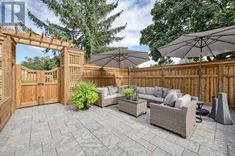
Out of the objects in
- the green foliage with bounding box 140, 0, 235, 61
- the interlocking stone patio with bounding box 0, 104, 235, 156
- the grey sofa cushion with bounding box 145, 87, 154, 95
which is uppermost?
the green foliage with bounding box 140, 0, 235, 61

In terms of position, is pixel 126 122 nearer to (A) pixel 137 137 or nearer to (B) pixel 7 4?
(A) pixel 137 137

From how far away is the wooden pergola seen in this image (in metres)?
3.99

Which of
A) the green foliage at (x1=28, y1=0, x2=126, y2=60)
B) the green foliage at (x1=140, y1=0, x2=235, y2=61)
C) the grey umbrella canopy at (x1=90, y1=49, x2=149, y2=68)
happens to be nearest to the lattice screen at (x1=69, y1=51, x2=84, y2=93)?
the grey umbrella canopy at (x1=90, y1=49, x2=149, y2=68)

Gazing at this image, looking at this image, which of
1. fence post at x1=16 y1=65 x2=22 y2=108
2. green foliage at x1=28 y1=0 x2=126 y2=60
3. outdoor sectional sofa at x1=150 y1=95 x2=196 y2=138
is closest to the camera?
outdoor sectional sofa at x1=150 y1=95 x2=196 y2=138

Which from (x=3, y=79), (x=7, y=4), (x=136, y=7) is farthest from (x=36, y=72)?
(x=136, y=7)

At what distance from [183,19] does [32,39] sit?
8066mm

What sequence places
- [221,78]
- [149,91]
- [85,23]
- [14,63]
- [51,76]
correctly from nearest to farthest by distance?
1. [221,78]
2. [14,63]
3. [149,91]
4. [51,76]
5. [85,23]

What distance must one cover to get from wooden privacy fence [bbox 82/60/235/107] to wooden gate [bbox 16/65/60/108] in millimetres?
1544

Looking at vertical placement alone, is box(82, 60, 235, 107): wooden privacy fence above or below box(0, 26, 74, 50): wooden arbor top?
below

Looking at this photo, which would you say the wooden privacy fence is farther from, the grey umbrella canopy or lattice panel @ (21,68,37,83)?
lattice panel @ (21,68,37,83)

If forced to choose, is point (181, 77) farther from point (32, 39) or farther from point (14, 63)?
point (14, 63)

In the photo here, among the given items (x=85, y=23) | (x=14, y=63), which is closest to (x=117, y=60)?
(x=14, y=63)

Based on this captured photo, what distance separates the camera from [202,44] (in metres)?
3.97

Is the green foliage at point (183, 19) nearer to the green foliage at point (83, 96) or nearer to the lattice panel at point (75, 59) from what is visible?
the lattice panel at point (75, 59)
